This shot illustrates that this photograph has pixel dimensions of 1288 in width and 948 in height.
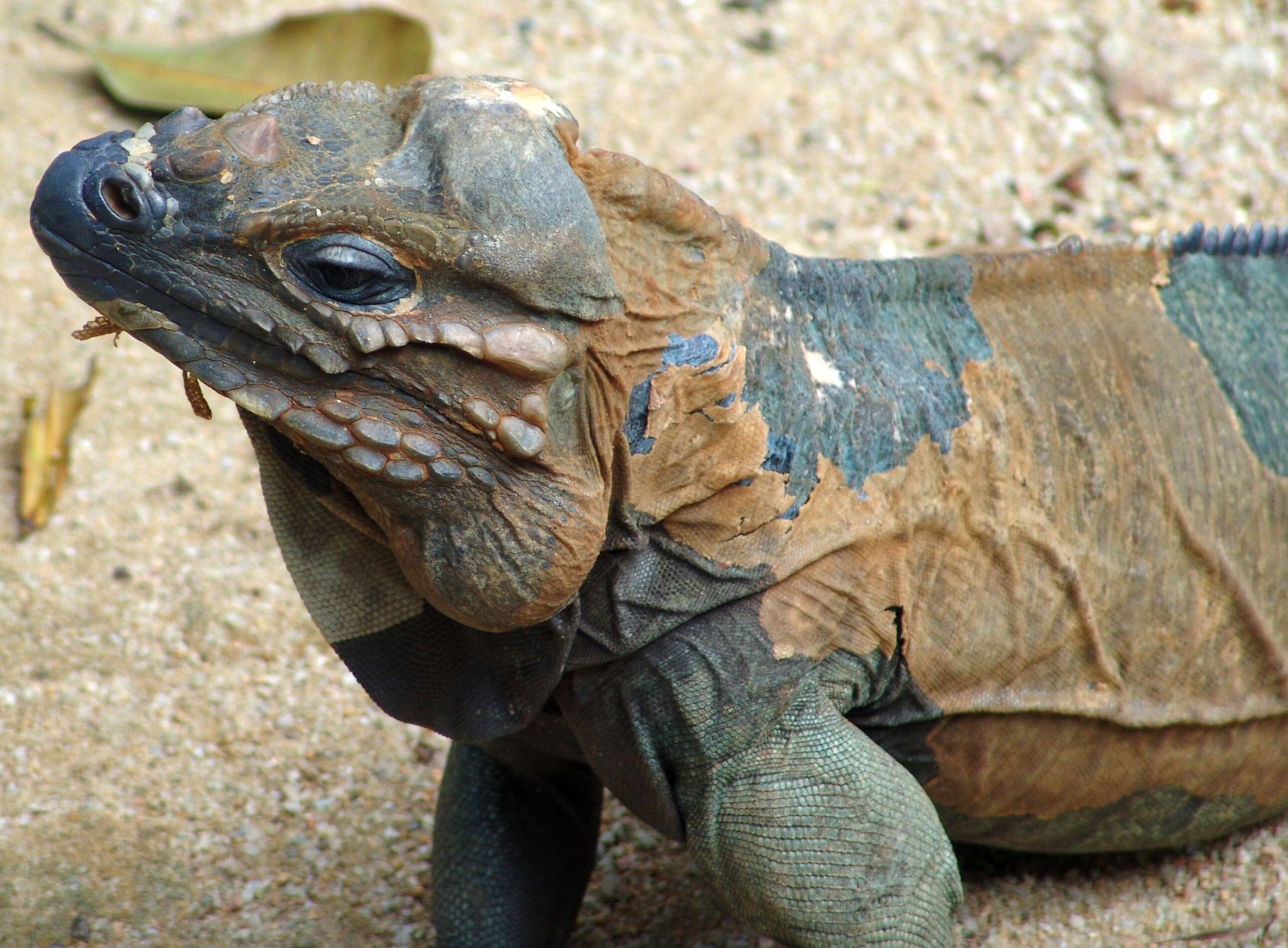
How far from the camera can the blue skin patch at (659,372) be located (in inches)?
105

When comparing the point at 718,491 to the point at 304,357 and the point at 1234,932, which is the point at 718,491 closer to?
the point at 304,357

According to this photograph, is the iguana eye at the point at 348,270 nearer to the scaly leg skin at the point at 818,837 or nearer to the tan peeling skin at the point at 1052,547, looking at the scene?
the tan peeling skin at the point at 1052,547

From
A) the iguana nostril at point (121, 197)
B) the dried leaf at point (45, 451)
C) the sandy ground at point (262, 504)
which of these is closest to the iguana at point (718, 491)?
the iguana nostril at point (121, 197)

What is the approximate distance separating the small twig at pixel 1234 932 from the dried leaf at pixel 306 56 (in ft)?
15.5

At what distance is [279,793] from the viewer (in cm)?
450

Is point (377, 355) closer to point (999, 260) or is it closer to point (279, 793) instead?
point (999, 260)

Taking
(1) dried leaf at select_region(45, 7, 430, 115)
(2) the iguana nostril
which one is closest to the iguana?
(2) the iguana nostril

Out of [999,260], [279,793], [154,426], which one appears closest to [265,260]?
[999,260]

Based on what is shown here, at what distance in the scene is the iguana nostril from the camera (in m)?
2.44

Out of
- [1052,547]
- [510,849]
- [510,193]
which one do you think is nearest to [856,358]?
[1052,547]

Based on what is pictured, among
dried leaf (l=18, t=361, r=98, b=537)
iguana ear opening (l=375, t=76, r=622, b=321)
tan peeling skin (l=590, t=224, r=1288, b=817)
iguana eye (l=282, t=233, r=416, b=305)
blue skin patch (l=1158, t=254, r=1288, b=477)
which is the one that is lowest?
dried leaf (l=18, t=361, r=98, b=537)

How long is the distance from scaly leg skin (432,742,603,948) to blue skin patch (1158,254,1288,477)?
198 centimetres

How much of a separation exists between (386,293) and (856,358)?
1092 mm

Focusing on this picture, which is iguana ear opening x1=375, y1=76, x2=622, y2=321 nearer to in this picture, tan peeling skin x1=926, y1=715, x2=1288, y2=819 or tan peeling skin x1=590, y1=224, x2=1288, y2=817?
tan peeling skin x1=590, y1=224, x2=1288, y2=817
